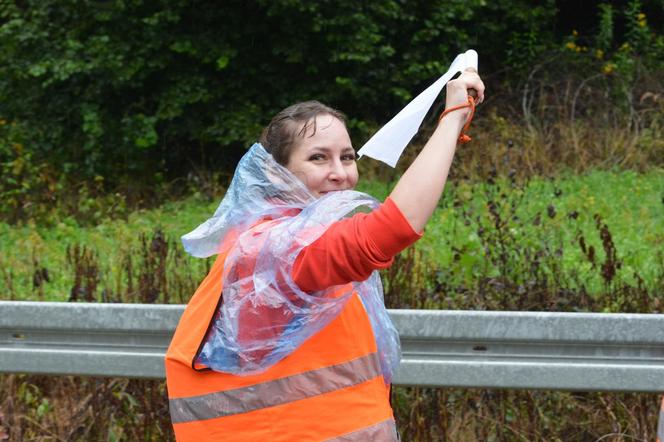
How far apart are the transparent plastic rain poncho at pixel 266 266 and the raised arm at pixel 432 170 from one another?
0.71 ft

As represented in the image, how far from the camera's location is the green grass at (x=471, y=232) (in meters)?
5.86

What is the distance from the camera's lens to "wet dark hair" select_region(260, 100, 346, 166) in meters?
2.47

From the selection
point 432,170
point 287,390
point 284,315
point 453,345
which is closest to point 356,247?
point 432,170

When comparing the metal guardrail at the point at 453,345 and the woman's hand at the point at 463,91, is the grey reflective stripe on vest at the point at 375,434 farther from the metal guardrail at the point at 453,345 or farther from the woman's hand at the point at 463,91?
the metal guardrail at the point at 453,345

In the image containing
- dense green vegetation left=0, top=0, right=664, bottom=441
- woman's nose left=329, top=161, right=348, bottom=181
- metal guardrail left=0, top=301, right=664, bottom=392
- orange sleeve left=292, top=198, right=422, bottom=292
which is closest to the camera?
orange sleeve left=292, top=198, right=422, bottom=292

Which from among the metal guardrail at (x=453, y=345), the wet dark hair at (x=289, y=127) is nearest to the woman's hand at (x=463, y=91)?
the wet dark hair at (x=289, y=127)

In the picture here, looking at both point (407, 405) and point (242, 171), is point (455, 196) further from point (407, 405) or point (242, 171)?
point (242, 171)

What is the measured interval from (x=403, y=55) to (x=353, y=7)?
115cm

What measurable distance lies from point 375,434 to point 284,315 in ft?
1.12

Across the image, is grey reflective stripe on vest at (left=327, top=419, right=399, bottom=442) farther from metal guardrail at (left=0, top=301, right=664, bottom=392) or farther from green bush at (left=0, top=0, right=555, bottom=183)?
green bush at (left=0, top=0, right=555, bottom=183)

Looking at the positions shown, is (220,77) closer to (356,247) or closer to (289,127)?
(289,127)

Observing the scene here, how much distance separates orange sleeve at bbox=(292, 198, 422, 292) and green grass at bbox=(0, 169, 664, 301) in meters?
3.37

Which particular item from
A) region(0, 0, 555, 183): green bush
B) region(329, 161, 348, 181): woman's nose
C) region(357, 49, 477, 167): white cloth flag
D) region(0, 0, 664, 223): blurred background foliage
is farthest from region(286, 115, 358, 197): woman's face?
region(0, 0, 555, 183): green bush

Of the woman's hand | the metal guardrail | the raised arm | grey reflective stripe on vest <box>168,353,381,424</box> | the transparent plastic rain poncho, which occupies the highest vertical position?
the woman's hand
